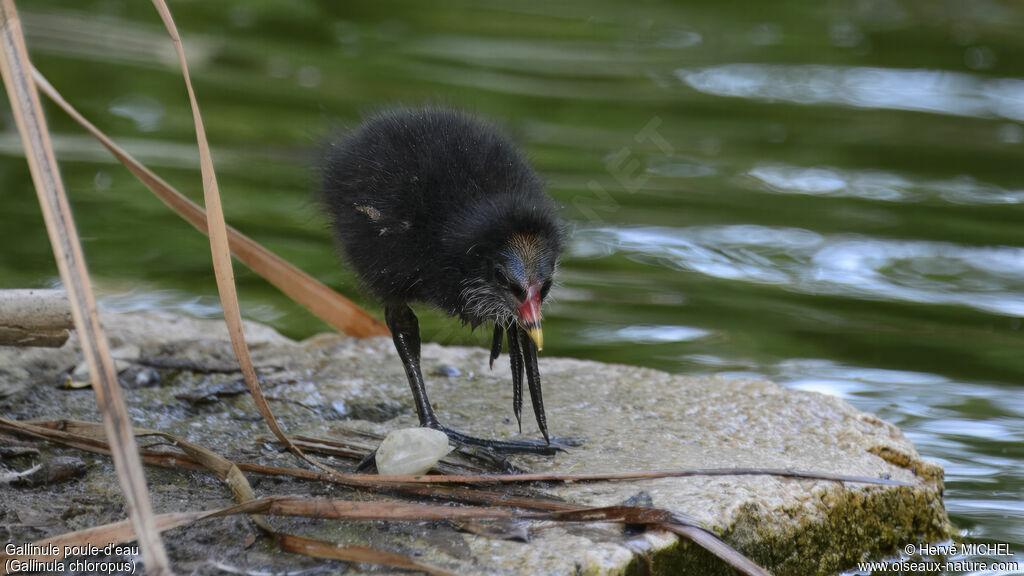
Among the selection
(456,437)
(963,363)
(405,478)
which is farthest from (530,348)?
(963,363)

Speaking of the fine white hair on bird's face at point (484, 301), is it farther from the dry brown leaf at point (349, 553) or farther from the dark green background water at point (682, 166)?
the dry brown leaf at point (349, 553)

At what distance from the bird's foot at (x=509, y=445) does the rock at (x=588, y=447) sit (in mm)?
39

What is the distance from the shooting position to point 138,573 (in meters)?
2.54

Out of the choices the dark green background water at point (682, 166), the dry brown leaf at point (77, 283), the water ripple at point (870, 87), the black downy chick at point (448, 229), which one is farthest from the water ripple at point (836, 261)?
the dry brown leaf at point (77, 283)

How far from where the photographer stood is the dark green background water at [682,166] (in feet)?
16.7

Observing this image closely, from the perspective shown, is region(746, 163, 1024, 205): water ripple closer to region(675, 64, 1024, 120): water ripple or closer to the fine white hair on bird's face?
region(675, 64, 1024, 120): water ripple

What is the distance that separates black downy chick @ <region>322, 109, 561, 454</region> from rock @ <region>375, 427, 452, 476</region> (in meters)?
0.35

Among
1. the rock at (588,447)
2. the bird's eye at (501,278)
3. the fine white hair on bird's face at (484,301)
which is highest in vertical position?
the bird's eye at (501,278)

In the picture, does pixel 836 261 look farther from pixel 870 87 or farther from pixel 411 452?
pixel 870 87

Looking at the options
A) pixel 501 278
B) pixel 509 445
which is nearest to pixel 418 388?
pixel 509 445

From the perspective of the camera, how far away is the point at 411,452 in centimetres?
307

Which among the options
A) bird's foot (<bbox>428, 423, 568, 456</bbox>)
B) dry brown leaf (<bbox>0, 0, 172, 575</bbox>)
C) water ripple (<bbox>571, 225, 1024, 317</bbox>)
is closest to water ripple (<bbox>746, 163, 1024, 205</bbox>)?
water ripple (<bbox>571, 225, 1024, 317</bbox>)

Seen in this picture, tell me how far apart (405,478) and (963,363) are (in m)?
2.90

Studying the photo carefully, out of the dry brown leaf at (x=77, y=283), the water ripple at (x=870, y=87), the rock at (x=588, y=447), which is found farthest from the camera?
the water ripple at (x=870, y=87)
